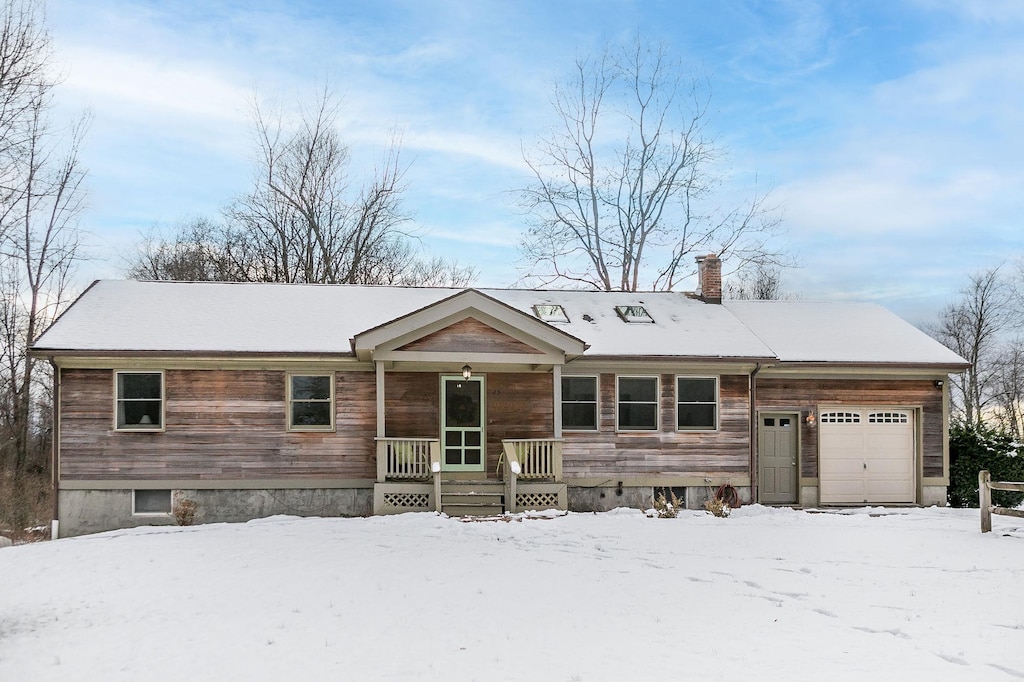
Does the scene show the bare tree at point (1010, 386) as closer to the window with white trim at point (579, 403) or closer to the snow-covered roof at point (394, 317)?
the snow-covered roof at point (394, 317)

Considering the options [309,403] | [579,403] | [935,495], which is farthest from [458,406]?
[935,495]

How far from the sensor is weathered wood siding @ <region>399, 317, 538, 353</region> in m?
16.1

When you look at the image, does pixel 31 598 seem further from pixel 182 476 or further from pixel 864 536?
pixel 864 536

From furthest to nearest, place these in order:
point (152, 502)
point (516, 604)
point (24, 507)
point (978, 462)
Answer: point (24, 507) → point (978, 462) → point (152, 502) → point (516, 604)

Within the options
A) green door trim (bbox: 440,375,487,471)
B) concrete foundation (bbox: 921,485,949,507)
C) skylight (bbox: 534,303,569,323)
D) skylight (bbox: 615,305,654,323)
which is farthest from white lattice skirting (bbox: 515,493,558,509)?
concrete foundation (bbox: 921,485,949,507)

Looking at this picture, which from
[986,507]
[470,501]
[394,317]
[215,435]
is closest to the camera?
[986,507]

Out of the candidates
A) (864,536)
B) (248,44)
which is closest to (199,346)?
(248,44)

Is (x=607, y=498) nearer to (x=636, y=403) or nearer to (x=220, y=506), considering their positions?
(x=636, y=403)

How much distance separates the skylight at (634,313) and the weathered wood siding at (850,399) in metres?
3.06

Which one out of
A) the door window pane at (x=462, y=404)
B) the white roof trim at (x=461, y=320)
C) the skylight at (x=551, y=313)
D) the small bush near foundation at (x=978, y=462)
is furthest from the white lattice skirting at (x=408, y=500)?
the small bush near foundation at (x=978, y=462)

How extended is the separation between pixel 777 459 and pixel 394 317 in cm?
951

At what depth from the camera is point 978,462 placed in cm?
1981

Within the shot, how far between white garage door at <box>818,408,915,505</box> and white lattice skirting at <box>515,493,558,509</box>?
6.87 meters

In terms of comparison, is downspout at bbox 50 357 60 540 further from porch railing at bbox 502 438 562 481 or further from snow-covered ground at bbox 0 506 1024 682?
porch railing at bbox 502 438 562 481
